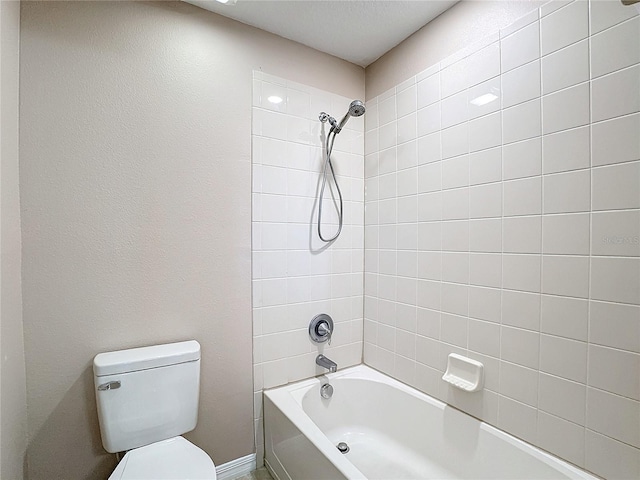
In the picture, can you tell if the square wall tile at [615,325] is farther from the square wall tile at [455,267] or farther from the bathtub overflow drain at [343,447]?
the bathtub overflow drain at [343,447]

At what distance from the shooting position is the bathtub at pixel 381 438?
1310 millimetres

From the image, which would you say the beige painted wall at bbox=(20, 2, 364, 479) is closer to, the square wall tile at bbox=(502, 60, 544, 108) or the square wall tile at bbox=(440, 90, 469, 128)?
the square wall tile at bbox=(440, 90, 469, 128)

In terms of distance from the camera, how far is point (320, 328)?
77.5 inches

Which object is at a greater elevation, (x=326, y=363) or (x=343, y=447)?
(x=326, y=363)

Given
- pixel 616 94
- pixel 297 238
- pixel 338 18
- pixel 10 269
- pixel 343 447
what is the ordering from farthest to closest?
pixel 297 238
pixel 343 447
pixel 338 18
pixel 10 269
pixel 616 94

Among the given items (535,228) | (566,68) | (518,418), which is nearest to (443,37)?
(566,68)

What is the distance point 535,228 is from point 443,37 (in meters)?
1.12

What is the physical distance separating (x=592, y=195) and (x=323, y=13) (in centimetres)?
152

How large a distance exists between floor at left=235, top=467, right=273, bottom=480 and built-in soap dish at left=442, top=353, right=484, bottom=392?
1119 millimetres

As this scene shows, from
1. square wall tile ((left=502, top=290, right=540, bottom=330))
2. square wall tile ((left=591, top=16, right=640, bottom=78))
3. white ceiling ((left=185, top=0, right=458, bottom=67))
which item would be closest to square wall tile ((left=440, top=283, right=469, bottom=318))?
square wall tile ((left=502, top=290, right=540, bottom=330))

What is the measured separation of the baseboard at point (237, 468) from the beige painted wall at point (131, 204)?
3 cm

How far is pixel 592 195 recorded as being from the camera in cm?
113

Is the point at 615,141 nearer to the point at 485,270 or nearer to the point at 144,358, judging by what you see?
the point at 485,270

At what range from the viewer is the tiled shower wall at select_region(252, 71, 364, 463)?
1806 mm
